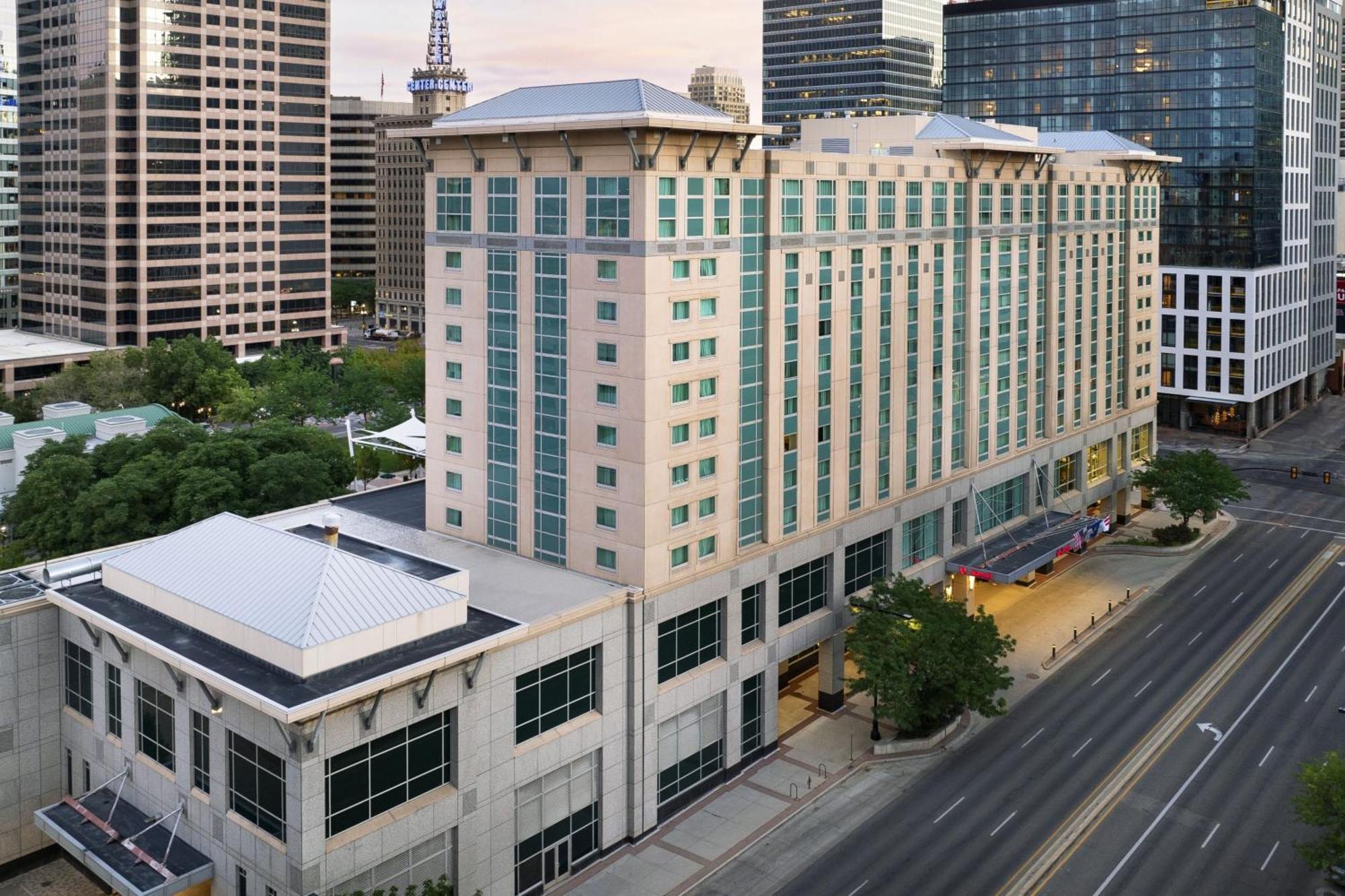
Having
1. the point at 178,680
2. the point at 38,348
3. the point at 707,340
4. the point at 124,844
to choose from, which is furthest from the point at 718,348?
the point at 38,348

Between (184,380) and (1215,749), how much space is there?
121m

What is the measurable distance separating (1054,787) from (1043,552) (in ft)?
85.7

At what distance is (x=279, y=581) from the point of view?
4953cm

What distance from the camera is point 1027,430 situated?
3760 inches

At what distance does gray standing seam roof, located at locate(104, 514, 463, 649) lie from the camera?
46875mm

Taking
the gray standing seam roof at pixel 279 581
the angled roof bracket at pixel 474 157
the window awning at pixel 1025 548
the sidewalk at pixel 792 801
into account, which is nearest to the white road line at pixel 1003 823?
the sidewalk at pixel 792 801

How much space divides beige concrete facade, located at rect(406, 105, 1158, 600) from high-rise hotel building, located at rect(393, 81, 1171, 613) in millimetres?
149

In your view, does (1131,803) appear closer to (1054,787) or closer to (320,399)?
(1054,787)

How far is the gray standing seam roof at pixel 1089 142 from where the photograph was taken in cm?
10881

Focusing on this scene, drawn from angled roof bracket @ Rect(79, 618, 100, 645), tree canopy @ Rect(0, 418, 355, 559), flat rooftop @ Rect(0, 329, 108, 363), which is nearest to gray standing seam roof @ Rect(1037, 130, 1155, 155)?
tree canopy @ Rect(0, 418, 355, 559)

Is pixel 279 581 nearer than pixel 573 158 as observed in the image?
Yes

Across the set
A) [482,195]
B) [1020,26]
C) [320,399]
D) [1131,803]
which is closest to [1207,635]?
[1131,803]

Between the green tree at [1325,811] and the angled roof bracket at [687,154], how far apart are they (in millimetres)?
39288

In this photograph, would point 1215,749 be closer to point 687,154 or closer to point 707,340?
point 707,340
